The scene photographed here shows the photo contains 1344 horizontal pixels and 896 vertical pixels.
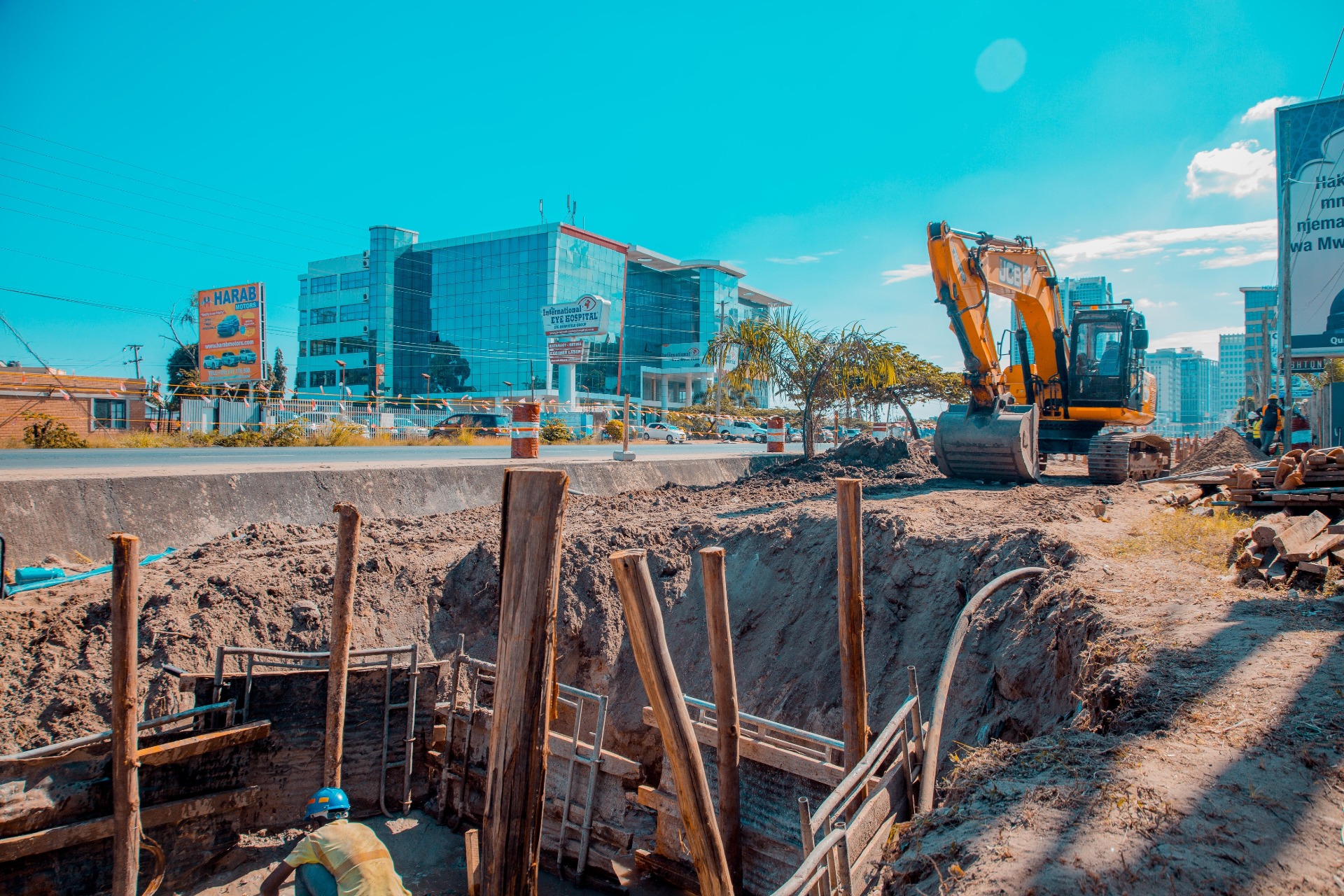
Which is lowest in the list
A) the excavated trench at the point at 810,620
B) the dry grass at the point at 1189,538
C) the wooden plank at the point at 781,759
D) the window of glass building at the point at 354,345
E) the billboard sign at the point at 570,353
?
the wooden plank at the point at 781,759

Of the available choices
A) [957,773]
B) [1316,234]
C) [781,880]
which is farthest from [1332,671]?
[1316,234]

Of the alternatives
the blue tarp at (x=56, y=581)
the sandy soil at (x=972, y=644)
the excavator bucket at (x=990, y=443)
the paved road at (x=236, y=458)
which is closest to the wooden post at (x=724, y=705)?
the sandy soil at (x=972, y=644)

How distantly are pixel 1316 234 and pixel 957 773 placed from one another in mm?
24102

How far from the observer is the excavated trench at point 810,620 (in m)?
6.12

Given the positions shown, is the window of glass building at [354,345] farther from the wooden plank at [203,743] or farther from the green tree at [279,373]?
the wooden plank at [203,743]

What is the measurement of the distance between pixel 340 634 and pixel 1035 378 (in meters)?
12.4

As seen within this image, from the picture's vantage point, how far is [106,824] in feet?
19.2

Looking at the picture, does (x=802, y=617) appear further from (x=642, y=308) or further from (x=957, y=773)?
(x=642, y=308)

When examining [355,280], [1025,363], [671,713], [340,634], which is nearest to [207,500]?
[340,634]

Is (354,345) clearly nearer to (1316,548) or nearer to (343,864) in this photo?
(343,864)

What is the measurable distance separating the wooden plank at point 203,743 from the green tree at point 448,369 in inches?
2574

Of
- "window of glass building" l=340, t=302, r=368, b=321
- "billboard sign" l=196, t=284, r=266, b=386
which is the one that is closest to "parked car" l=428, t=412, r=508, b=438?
"billboard sign" l=196, t=284, r=266, b=386

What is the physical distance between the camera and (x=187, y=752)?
21.1ft

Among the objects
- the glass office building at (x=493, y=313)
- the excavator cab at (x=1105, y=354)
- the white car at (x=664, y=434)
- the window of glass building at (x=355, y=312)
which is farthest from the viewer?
the window of glass building at (x=355, y=312)
